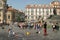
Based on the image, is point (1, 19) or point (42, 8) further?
point (42, 8)

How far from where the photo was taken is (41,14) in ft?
506

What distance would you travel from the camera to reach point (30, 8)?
155 m

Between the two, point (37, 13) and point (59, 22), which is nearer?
point (59, 22)

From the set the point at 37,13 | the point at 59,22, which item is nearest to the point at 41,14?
the point at 37,13

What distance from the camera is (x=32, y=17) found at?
15200 centimetres

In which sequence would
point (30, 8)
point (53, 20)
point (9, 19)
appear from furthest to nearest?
point (30, 8)
point (9, 19)
point (53, 20)

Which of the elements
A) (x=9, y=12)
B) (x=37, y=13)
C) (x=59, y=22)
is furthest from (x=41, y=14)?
(x=59, y=22)

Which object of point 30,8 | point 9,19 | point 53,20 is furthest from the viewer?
point 30,8

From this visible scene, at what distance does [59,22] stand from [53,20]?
1186 millimetres

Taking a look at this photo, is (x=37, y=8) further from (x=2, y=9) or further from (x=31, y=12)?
(x=2, y=9)

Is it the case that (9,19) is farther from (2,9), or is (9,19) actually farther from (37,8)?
(37,8)

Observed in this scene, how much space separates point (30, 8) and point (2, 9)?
650 inches

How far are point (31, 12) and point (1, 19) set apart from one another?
62.1 feet

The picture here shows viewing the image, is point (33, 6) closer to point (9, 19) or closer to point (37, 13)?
point (37, 13)
